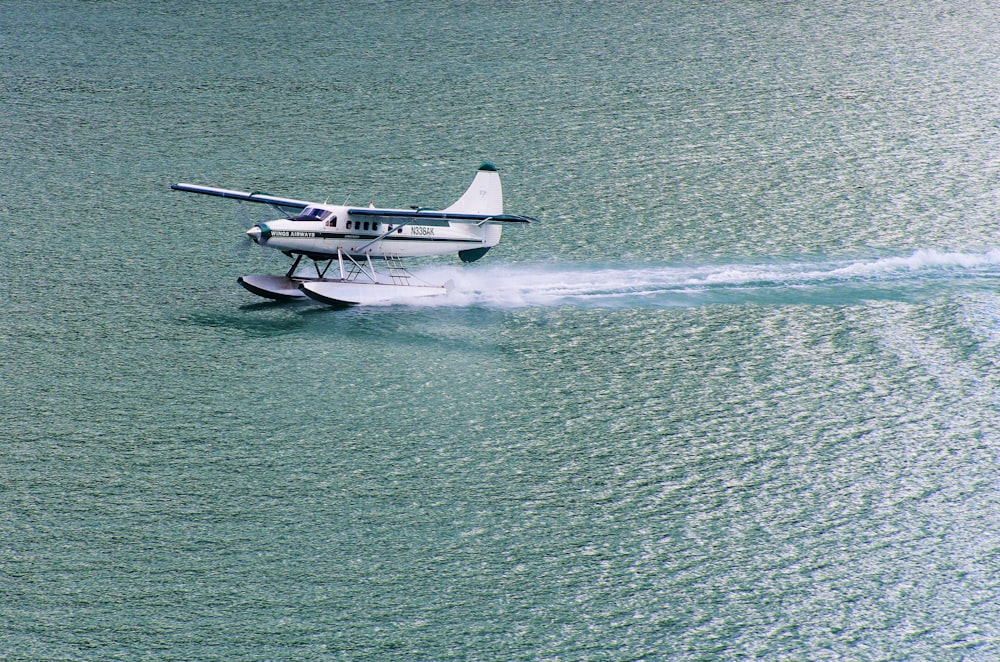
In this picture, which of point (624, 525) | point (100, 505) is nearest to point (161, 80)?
point (100, 505)

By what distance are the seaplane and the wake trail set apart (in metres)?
0.77

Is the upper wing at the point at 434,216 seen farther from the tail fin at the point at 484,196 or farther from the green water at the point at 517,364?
the green water at the point at 517,364

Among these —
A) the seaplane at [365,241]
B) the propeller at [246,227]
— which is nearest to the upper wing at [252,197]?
the seaplane at [365,241]

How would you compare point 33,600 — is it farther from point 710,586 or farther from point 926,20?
point 926,20

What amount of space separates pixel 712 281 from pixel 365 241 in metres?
8.04

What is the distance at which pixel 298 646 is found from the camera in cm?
1492

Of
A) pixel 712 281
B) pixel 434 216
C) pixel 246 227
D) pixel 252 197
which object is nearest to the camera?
pixel 434 216

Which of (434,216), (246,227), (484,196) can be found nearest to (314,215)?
(434,216)

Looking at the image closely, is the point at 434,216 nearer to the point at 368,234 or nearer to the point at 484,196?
the point at 368,234

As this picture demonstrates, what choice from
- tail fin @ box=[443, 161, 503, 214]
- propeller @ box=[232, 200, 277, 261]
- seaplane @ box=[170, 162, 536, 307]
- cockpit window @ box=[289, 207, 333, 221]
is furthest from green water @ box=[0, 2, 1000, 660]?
cockpit window @ box=[289, 207, 333, 221]

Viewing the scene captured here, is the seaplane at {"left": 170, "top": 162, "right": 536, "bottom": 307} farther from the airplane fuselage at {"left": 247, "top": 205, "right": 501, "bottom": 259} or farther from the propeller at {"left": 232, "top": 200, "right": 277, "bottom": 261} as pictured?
the propeller at {"left": 232, "top": 200, "right": 277, "bottom": 261}

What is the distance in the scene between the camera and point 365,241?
2620 cm

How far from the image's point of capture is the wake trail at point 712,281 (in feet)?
84.5

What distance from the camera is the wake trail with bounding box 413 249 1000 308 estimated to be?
2575 centimetres
